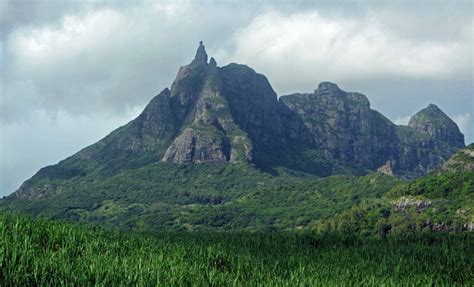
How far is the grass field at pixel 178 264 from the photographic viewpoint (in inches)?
478

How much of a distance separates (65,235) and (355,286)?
31.6 feet

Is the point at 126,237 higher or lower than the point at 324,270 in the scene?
higher

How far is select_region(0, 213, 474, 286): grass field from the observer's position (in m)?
12.1

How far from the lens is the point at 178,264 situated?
50.6ft

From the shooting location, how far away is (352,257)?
23797 millimetres

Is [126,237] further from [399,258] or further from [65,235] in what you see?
[399,258]

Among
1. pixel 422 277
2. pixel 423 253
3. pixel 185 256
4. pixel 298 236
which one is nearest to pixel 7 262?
pixel 185 256

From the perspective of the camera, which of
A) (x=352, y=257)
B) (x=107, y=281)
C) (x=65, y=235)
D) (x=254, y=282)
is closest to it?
(x=107, y=281)

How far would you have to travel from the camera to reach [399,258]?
79.1ft

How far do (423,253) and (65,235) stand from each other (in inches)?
713

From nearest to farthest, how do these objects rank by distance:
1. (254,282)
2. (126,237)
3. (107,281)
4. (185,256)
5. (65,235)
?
(107,281), (254,282), (65,235), (185,256), (126,237)

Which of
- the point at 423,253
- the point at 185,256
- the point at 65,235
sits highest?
the point at 65,235

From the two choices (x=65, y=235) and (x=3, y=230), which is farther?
(x=65, y=235)

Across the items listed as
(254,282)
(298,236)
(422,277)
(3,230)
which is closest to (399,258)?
(422,277)
